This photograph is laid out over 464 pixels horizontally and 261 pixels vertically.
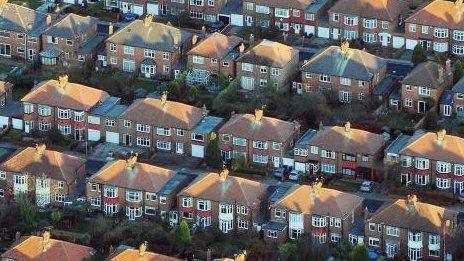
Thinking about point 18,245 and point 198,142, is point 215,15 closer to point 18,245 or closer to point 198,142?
point 198,142

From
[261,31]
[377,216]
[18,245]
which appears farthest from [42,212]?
[261,31]

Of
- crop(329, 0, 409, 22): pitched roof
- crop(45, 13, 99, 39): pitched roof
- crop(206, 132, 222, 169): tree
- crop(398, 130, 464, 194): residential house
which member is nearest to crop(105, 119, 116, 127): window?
crop(206, 132, 222, 169): tree

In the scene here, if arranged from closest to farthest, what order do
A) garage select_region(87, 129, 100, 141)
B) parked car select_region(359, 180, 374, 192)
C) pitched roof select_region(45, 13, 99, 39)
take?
parked car select_region(359, 180, 374, 192)
garage select_region(87, 129, 100, 141)
pitched roof select_region(45, 13, 99, 39)

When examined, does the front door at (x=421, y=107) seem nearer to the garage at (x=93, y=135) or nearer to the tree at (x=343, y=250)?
the garage at (x=93, y=135)

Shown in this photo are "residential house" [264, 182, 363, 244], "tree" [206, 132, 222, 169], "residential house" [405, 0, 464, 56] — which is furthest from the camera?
"residential house" [405, 0, 464, 56]

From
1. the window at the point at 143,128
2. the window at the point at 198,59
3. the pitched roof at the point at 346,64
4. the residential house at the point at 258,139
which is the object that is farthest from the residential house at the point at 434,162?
the window at the point at 198,59

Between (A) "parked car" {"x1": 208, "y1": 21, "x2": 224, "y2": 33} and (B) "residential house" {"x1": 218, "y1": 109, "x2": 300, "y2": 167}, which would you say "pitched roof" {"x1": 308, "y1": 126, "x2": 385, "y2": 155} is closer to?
(B) "residential house" {"x1": 218, "y1": 109, "x2": 300, "y2": 167}
